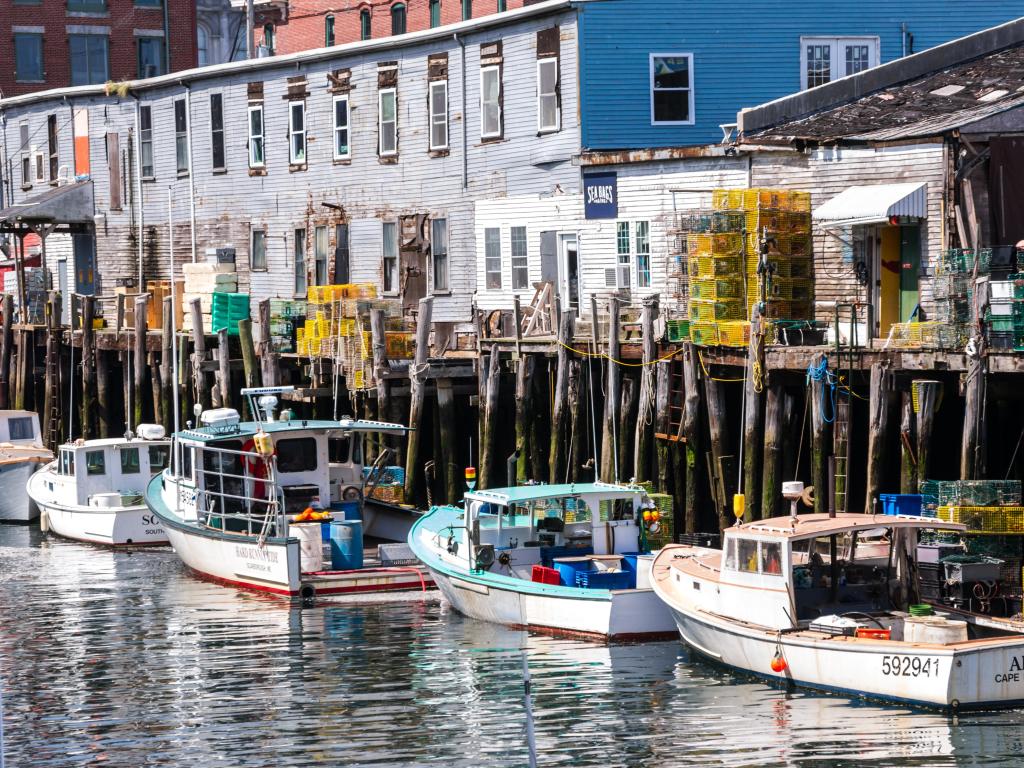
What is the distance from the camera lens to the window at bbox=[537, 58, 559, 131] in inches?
1500

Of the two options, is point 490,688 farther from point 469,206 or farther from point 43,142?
point 43,142

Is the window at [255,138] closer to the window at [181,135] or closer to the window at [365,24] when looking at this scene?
the window at [181,135]

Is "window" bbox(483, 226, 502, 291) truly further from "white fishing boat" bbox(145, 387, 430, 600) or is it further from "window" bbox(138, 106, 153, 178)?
"window" bbox(138, 106, 153, 178)

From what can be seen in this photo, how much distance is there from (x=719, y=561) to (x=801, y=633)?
2491mm

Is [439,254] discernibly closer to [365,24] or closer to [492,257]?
[492,257]

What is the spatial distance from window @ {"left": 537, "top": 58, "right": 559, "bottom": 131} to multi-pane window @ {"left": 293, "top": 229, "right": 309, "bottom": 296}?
9873 millimetres

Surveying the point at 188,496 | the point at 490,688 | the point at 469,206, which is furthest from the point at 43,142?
the point at 490,688

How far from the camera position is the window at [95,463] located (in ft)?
120

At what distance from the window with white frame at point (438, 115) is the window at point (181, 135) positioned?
34.5 ft

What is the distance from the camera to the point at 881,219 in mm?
29656

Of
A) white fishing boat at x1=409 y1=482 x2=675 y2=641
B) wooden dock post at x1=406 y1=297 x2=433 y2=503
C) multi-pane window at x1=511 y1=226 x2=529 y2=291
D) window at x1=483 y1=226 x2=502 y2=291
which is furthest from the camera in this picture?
window at x1=483 y1=226 x2=502 y2=291

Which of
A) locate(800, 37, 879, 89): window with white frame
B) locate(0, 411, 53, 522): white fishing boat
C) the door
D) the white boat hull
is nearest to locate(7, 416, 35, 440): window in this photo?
locate(0, 411, 53, 522): white fishing boat

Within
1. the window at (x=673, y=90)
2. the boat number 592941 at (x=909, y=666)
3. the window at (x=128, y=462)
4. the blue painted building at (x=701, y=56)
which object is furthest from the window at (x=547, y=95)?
the boat number 592941 at (x=909, y=666)

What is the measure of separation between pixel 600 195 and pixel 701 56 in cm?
373
